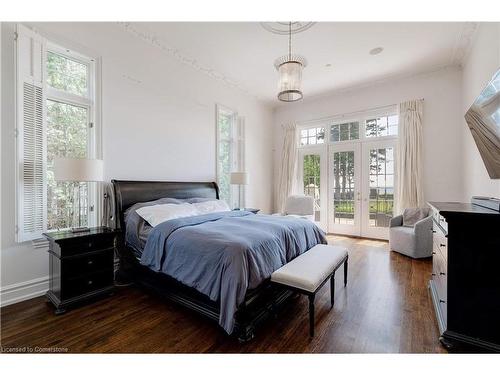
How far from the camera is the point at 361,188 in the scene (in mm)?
5207

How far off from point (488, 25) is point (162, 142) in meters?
4.54

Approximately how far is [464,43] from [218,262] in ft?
15.5

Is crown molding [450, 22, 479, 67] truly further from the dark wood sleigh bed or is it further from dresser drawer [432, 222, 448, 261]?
the dark wood sleigh bed

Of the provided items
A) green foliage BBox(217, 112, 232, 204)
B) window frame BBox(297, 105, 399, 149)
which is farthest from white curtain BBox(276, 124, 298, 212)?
green foliage BBox(217, 112, 232, 204)

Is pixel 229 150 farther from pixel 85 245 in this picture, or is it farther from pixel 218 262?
pixel 218 262

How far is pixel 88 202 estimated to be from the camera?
2902mm

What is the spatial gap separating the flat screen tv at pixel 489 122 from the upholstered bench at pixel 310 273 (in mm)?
1585

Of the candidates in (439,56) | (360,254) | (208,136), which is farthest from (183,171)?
(439,56)

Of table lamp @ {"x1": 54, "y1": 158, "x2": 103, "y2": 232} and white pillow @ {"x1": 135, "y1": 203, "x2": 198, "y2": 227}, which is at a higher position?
table lamp @ {"x1": 54, "y1": 158, "x2": 103, "y2": 232}

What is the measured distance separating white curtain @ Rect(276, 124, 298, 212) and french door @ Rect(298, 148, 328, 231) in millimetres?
226

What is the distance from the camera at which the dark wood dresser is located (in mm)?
1584
